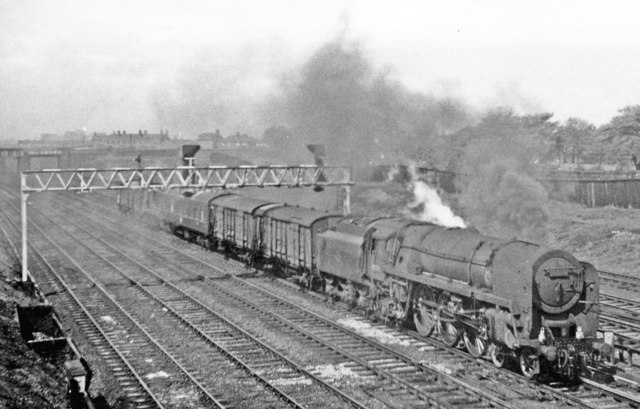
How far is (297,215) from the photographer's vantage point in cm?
2553

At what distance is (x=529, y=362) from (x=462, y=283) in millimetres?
2320

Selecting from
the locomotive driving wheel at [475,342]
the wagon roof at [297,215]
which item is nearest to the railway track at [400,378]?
the locomotive driving wheel at [475,342]

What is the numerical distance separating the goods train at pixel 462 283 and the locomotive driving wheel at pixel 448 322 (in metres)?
0.03

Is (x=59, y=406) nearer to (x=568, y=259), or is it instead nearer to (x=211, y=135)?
(x=568, y=259)

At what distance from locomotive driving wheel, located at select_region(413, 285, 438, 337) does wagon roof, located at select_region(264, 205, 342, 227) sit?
6881 mm

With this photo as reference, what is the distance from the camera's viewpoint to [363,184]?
47.7 metres

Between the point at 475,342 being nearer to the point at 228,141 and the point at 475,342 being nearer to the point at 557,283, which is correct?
the point at 557,283

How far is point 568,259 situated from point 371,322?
7.13 m

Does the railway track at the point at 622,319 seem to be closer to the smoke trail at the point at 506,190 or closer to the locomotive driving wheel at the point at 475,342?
the smoke trail at the point at 506,190

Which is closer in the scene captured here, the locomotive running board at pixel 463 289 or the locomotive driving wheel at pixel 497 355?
the locomotive running board at pixel 463 289

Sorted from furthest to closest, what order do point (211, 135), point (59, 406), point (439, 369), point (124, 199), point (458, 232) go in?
1. point (211, 135)
2. point (124, 199)
3. point (458, 232)
4. point (439, 369)
5. point (59, 406)

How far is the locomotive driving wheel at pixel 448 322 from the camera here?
16080 mm

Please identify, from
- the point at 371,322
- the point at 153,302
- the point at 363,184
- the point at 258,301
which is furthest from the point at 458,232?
the point at 363,184

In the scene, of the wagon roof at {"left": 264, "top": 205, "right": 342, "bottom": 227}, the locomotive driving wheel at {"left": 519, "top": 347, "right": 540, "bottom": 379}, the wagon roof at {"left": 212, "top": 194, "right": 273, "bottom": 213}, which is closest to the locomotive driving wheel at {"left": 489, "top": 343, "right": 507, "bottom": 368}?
the locomotive driving wheel at {"left": 519, "top": 347, "right": 540, "bottom": 379}
